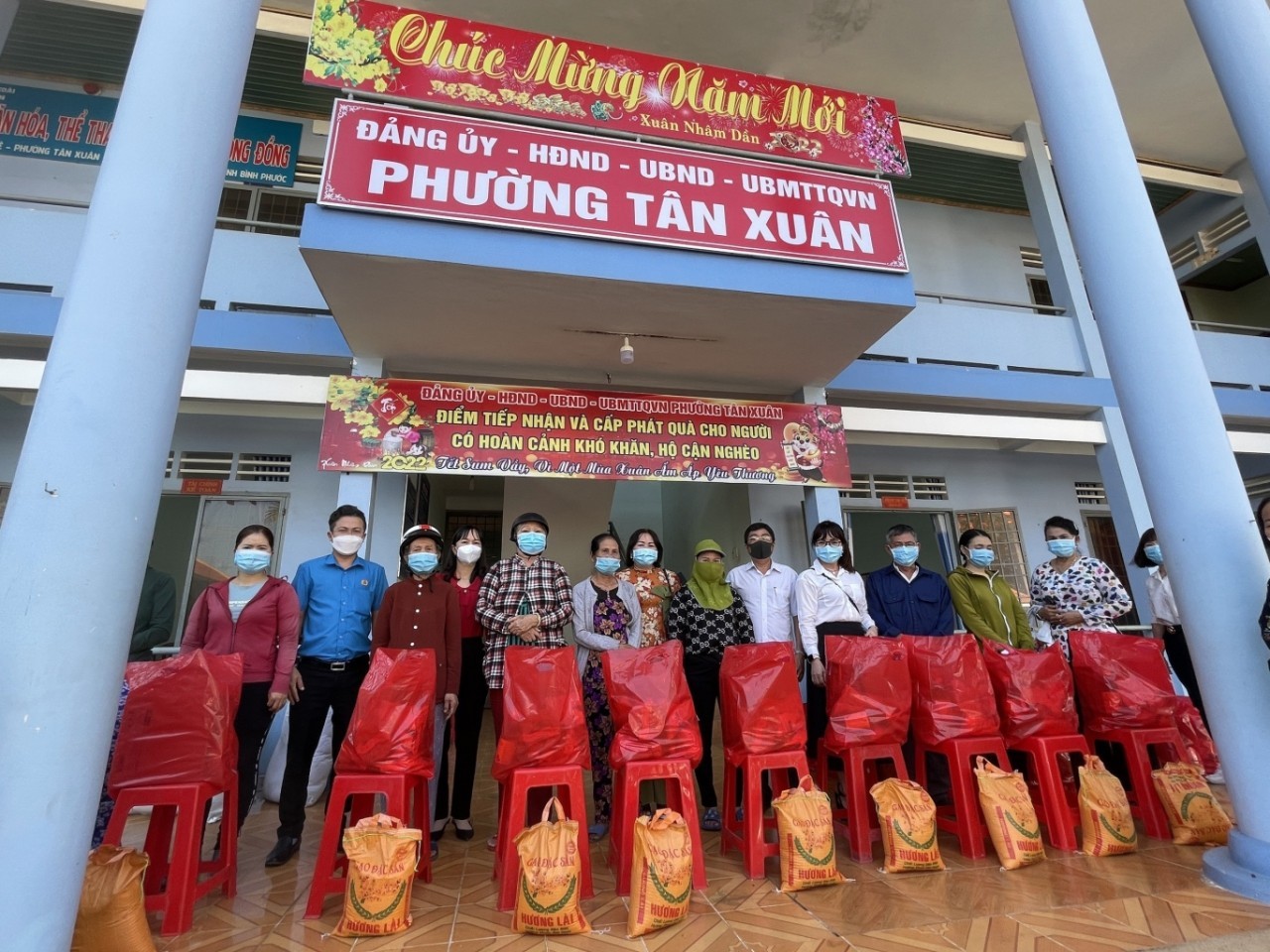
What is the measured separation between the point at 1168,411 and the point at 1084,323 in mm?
4410

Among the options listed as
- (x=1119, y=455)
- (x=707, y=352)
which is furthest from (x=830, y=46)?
(x=1119, y=455)

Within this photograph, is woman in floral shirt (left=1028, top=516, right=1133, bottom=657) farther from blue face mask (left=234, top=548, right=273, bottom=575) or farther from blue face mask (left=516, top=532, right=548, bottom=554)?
blue face mask (left=234, top=548, right=273, bottom=575)

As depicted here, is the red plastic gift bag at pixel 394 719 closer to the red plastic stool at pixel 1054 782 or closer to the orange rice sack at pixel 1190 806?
the red plastic stool at pixel 1054 782

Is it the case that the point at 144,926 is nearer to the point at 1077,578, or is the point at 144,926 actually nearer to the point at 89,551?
the point at 89,551

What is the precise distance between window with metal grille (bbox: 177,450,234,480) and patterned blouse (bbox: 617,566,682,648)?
381 cm

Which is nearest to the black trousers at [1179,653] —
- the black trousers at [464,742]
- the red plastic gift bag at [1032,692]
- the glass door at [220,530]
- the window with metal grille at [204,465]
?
the red plastic gift bag at [1032,692]

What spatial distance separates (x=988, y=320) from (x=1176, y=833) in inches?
180

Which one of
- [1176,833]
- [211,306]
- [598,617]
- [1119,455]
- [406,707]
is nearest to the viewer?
[406,707]

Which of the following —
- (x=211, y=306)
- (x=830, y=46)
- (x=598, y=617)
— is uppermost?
(x=830, y=46)

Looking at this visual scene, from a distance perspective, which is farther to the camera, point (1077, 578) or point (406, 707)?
point (1077, 578)

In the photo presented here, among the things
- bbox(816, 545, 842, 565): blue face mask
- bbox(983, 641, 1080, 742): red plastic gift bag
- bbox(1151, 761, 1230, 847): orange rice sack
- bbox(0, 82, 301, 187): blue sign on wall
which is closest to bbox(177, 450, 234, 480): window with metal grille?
bbox(0, 82, 301, 187): blue sign on wall

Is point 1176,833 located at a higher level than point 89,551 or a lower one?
lower

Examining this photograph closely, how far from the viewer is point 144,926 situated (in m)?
1.76

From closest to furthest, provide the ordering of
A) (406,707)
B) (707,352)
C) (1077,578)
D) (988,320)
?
(406,707), (1077,578), (707,352), (988,320)
